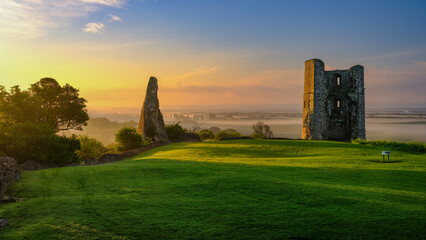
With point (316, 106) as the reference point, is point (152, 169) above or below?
below

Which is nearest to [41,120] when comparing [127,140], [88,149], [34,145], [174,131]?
[88,149]

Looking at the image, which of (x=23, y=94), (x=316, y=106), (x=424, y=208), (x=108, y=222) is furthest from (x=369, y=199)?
(x=316, y=106)

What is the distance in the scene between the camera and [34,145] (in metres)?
21.4

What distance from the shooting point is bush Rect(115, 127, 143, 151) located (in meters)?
33.4

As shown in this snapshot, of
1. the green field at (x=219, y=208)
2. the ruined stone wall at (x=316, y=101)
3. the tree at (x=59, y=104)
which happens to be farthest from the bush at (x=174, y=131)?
the green field at (x=219, y=208)

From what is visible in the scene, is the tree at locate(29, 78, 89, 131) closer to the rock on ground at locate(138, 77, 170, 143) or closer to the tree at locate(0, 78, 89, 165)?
the tree at locate(0, 78, 89, 165)

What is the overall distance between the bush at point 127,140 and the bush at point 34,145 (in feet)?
33.3

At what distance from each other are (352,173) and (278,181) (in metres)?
4.49

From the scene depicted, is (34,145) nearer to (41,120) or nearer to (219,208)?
(41,120)

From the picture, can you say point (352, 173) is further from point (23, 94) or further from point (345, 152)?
point (23, 94)

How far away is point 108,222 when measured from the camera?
589cm

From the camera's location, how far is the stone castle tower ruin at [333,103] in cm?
3681

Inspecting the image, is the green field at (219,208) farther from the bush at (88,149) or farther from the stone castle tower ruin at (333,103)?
the stone castle tower ruin at (333,103)

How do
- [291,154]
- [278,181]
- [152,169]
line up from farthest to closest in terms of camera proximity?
[291,154] < [152,169] < [278,181]
